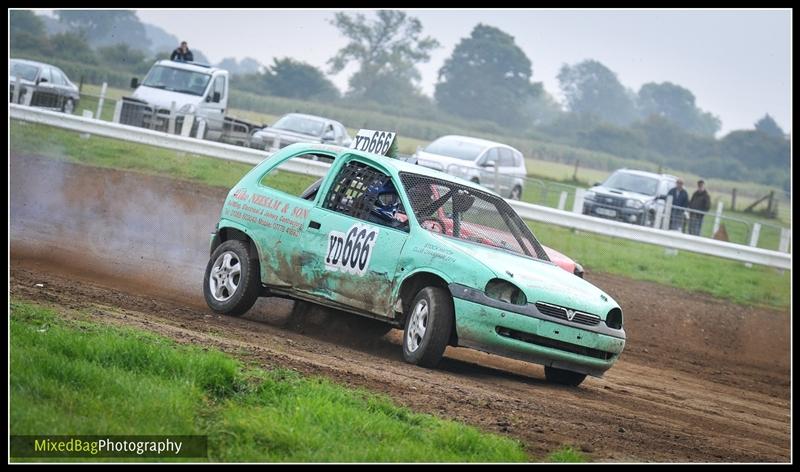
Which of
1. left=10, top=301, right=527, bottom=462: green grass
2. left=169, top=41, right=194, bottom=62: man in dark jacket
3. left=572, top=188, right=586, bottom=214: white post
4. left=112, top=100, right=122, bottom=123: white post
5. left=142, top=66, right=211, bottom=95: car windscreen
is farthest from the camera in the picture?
left=169, top=41, right=194, bottom=62: man in dark jacket

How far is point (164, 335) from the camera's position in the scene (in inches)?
333

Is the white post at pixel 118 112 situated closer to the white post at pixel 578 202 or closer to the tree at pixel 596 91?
the white post at pixel 578 202

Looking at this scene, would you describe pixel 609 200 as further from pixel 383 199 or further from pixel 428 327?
pixel 428 327

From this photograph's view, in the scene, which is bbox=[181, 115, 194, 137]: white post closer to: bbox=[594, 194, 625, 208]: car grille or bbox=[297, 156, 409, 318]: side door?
bbox=[594, 194, 625, 208]: car grille

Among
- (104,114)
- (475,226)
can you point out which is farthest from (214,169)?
(475,226)

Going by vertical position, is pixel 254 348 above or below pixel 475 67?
below

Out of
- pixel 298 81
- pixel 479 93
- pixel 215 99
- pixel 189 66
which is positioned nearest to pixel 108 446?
pixel 215 99

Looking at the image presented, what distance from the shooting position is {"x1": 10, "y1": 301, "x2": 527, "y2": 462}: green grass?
6219 mm

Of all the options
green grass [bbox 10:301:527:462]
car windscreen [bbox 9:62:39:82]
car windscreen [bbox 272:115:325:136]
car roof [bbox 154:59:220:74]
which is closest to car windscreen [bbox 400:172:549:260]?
green grass [bbox 10:301:527:462]

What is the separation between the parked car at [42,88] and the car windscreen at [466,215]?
16.3 m

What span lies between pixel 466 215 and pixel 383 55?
6634 centimetres

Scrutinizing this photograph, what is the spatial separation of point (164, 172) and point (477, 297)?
1428 cm

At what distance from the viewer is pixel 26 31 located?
188 ft

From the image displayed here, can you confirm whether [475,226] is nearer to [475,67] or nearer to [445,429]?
[445,429]
